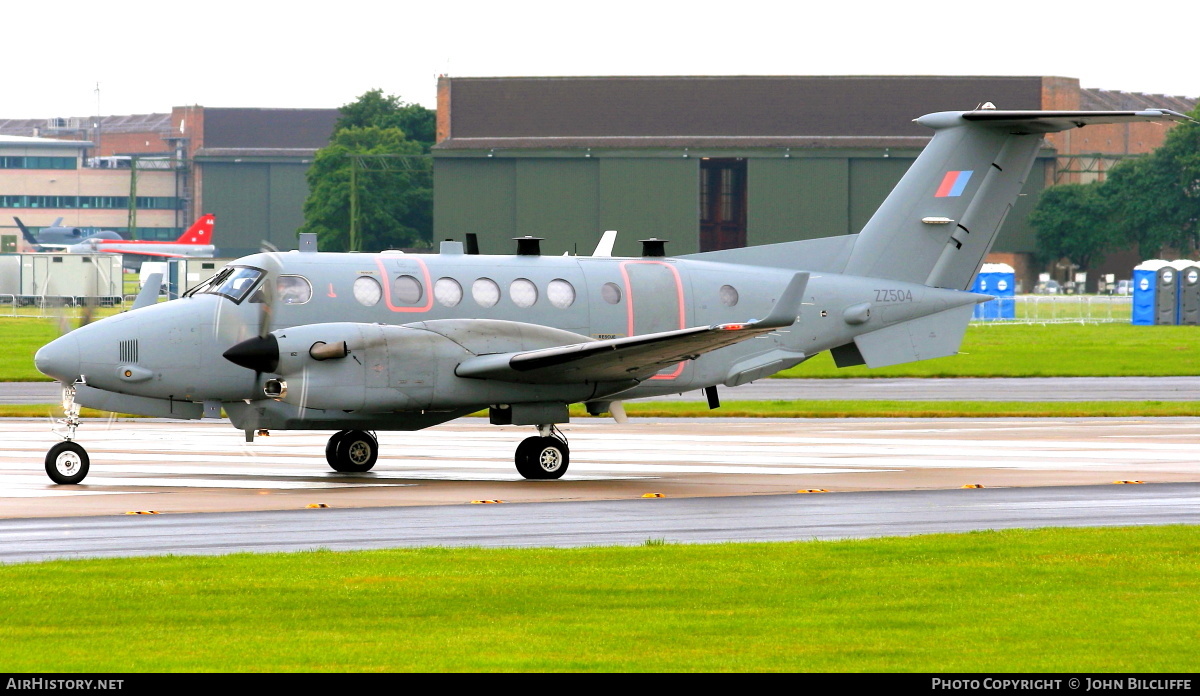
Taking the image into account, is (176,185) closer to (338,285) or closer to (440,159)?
(440,159)

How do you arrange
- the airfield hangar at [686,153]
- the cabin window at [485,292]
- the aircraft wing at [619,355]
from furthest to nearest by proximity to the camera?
the airfield hangar at [686,153], the cabin window at [485,292], the aircraft wing at [619,355]

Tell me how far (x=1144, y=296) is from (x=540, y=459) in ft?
214

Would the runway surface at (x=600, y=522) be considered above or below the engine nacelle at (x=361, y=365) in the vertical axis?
below

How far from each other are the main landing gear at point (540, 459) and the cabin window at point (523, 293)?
2.01 meters

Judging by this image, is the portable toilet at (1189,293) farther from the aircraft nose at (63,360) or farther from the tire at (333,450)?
the aircraft nose at (63,360)

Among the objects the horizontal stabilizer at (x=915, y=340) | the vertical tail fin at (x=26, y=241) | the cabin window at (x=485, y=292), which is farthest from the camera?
the vertical tail fin at (x=26, y=241)

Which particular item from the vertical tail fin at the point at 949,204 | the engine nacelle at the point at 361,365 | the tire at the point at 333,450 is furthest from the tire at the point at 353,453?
the vertical tail fin at the point at 949,204

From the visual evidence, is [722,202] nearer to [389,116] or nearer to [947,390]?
[389,116]

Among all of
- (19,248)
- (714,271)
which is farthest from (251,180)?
(714,271)

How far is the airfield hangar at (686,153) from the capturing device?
121312mm

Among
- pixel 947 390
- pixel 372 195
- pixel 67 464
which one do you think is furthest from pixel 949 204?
pixel 372 195

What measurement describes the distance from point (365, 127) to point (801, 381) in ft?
352

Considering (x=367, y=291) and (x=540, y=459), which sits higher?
(x=367, y=291)

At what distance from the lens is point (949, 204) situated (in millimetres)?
25312
